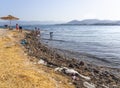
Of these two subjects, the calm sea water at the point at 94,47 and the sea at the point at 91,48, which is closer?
the sea at the point at 91,48

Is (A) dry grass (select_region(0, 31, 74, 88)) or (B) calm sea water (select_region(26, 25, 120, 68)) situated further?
(B) calm sea water (select_region(26, 25, 120, 68))

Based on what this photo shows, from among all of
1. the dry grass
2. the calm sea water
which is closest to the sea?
the calm sea water

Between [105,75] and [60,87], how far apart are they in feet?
19.9

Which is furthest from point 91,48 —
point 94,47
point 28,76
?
point 28,76

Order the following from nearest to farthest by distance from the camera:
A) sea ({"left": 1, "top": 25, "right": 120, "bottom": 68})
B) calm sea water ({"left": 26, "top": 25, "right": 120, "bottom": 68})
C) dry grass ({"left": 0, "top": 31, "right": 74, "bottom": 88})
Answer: dry grass ({"left": 0, "top": 31, "right": 74, "bottom": 88}) → sea ({"left": 1, "top": 25, "right": 120, "bottom": 68}) → calm sea water ({"left": 26, "top": 25, "right": 120, "bottom": 68})

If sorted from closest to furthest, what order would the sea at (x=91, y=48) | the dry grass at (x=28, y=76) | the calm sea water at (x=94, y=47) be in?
the dry grass at (x=28, y=76) < the sea at (x=91, y=48) < the calm sea water at (x=94, y=47)

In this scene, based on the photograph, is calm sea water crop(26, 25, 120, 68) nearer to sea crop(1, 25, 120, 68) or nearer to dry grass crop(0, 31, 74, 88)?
sea crop(1, 25, 120, 68)

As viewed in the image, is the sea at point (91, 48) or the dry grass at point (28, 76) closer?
the dry grass at point (28, 76)

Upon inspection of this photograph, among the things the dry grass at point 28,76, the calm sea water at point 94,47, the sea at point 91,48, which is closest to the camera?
the dry grass at point 28,76

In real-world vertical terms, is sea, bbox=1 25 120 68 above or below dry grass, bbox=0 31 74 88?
below

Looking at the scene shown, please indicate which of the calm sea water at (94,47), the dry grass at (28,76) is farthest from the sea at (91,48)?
the dry grass at (28,76)

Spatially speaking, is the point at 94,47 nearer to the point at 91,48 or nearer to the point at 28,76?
the point at 91,48

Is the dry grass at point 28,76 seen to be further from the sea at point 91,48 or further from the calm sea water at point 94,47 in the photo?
the calm sea water at point 94,47

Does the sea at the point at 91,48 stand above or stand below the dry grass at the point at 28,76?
below
